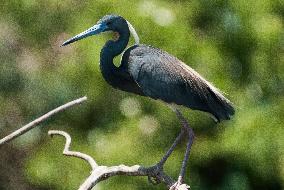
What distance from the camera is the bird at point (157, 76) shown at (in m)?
3.36

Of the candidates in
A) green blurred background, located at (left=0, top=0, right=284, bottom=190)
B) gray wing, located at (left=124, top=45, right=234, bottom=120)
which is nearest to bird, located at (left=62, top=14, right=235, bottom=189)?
gray wing, located at (left=124, top=45, right=234, bottom=120)

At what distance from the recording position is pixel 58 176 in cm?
513

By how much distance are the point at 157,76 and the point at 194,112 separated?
1.41 m

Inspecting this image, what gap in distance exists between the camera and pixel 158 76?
3434mm

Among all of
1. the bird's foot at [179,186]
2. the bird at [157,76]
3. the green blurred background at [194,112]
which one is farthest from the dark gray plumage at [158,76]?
the green blurred background at [194,112]

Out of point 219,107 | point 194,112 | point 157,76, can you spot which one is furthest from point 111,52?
point 194,112

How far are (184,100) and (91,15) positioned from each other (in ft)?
5.71

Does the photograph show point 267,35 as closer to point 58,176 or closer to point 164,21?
point 164,21

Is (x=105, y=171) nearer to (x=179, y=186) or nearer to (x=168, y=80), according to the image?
(x=179, y=186)

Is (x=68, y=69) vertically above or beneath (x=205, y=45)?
beneath

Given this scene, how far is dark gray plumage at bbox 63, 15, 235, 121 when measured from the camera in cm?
336

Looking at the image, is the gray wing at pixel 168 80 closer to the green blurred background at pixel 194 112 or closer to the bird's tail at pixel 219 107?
the bird's tail at pixel 219 107

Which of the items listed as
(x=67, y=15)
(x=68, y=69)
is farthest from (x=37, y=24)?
(x=68, y=69)

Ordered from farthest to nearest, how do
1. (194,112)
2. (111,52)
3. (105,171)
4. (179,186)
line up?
(194,112)
(111,52)
(179,186)
(105,171)
